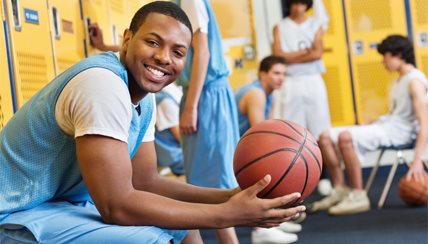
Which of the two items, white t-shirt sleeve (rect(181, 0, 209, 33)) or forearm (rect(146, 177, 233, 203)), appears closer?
forearm (rect(146, 177, 233, 203))

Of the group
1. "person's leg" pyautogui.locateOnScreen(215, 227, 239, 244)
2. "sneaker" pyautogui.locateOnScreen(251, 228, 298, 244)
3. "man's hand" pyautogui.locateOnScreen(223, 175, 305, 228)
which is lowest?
"sneaker" pyautogui.locateOnScreen(251, 228, 298, 244)

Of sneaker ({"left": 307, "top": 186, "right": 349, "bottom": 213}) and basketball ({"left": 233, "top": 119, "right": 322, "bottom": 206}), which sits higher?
basketball ({"left": 233, "top": 119, "right": 322, "bottom": 206})

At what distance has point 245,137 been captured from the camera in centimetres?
204

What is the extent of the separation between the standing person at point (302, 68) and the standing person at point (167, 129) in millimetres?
1641

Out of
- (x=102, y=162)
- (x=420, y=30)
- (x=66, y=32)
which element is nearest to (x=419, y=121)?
(x=420, y=30)

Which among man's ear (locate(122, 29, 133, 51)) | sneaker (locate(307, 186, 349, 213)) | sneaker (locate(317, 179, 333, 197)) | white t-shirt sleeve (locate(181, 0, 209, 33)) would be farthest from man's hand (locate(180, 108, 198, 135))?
sneaker (locate(317, 179, 333, 197))

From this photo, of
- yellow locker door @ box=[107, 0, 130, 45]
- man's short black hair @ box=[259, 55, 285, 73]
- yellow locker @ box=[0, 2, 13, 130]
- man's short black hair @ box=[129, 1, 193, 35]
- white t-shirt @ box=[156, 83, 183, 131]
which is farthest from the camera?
man's short black hair @ box=[259, 55, 285, 73]

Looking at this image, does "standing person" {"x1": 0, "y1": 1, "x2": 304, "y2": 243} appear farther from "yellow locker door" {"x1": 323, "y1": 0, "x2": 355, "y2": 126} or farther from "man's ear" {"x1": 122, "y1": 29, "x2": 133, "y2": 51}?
"yellow locker door" {"x1": 323, "y1": 0, "x2": 355, "y2": 126}

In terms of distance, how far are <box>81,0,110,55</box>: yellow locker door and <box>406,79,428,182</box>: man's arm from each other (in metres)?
2.04

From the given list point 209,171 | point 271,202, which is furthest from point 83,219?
point 209,171

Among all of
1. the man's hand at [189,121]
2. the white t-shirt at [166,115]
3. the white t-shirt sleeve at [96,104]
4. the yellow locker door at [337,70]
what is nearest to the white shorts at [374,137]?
Answer: the white t-shirt at [166,115]

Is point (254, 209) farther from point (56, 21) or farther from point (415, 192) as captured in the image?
point (415, 192)

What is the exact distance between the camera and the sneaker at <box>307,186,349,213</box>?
4.98 metres

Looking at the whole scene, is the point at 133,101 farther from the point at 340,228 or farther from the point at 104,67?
the point at 340,228
